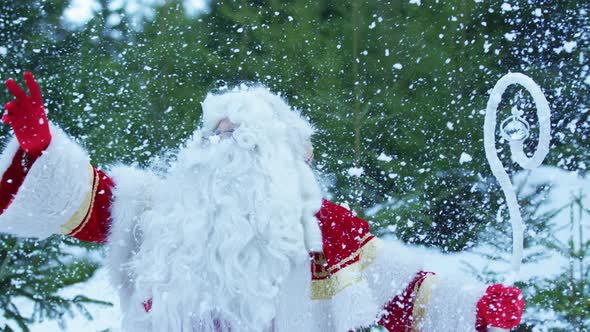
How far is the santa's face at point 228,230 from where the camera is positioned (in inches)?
75.2

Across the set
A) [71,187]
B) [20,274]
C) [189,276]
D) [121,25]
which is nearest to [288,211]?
[189,276]

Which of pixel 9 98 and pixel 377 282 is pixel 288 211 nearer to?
pixel 377 282

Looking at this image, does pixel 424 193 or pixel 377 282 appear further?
pixel 424 193

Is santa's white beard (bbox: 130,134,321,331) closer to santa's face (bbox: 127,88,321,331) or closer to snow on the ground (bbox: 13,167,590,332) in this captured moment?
santa's face (bbox: 127,88,321,331)

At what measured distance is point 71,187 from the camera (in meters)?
1.99

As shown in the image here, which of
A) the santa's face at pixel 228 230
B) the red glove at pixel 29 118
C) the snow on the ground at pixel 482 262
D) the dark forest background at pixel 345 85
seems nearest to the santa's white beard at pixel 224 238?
the santa's face at pixel 228 230

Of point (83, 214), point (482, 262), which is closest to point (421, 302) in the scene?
point (83, 214)

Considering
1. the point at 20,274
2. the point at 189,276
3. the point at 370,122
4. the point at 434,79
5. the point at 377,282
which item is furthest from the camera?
the point at 434,79

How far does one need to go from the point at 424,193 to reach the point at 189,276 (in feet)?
6.43

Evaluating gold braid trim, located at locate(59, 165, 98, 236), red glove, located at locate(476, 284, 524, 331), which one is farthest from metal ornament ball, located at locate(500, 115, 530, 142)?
gold braid trim, located at locate(59, 165, 98, 236)

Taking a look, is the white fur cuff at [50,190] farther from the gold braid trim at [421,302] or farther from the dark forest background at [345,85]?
the dark forest background at [345,85]

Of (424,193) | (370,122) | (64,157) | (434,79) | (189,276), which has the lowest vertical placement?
(189,276)

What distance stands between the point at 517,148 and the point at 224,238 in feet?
3.13

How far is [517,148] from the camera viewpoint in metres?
1.95
